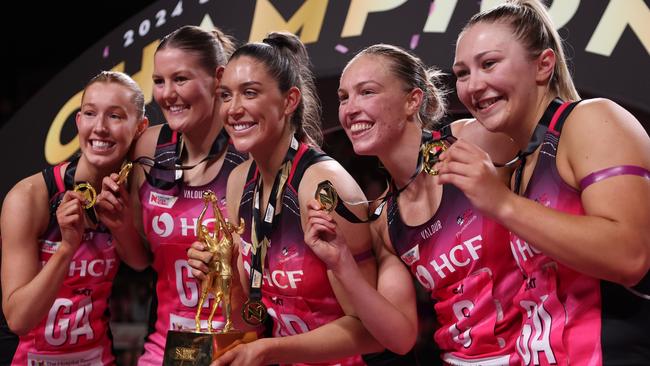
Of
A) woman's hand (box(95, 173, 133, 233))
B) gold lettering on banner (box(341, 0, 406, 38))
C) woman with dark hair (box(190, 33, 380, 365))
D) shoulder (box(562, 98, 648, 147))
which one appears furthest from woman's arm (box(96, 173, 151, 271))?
shoulder (box(562, 98, 648, 147))

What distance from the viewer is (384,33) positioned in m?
3.63

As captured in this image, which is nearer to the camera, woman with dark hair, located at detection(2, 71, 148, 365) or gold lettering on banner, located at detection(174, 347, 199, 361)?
gold lettering on banner, located at detection(174, 347, 199, 361)

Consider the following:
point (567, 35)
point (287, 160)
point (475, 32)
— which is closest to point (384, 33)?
point (567, 35)

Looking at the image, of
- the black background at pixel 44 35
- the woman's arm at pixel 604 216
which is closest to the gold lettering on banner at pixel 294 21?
the woman's arm at pixel 604 216

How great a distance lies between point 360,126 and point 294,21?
1433mm

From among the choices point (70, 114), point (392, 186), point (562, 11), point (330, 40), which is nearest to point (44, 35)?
point (70, 114)

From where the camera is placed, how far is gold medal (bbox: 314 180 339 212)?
2359 mm

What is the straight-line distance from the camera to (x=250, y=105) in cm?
266

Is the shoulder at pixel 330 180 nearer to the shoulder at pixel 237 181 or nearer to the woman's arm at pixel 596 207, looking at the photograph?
the shoulder at pixel 237 181

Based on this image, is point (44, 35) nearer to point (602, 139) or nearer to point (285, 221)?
point (285, 221)

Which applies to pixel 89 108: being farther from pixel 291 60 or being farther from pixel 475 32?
pixel 475 32

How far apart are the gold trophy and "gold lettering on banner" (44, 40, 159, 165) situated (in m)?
1.66

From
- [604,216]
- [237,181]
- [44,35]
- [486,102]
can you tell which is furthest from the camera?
[44,35]

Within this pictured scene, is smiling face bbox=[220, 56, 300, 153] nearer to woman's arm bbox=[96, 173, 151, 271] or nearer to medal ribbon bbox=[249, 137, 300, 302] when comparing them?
medal ribbon bbox=[249, 137, 300, 302]
